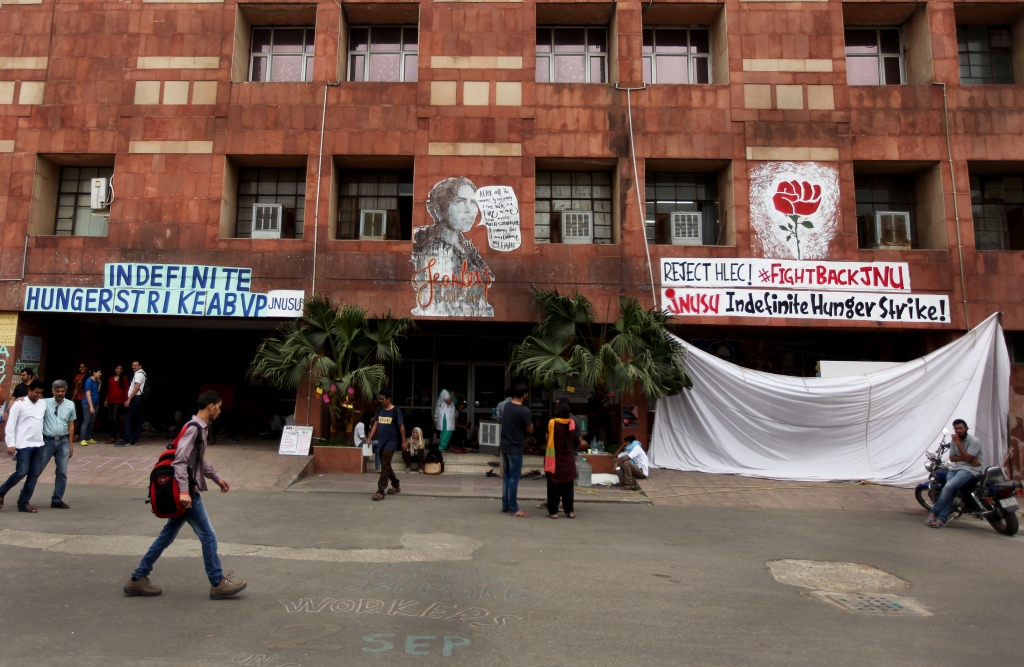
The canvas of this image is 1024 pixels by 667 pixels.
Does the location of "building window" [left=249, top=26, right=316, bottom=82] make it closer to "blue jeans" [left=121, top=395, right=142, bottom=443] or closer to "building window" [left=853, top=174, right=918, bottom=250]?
"blue jeans" [left=121, top=395, right=142, bottom=443]

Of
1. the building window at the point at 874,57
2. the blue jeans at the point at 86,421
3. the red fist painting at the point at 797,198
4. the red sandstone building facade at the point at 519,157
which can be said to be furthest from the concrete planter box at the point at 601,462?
the building window at the point at 874,57

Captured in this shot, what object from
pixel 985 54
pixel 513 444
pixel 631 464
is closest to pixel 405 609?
pixel 513 444

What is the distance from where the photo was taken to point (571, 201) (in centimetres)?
Answer: 1541

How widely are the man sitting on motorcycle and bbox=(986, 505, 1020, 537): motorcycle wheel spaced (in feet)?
1.65

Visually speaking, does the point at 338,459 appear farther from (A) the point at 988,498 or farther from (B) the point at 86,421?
(A) the point at 988,498

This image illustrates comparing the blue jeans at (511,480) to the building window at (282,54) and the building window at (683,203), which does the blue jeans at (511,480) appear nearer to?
the building window at (683,203)

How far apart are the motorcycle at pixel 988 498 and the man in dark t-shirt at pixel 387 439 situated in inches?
321

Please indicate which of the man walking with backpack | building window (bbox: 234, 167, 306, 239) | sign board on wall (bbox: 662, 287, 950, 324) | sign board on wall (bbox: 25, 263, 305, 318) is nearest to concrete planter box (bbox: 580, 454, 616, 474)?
sign board on wall (bbox: 662, 287, 950, 324)

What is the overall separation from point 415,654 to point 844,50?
51.1 ft

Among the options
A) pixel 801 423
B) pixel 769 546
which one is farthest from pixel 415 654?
pixel 801 423

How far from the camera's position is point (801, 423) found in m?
13.1

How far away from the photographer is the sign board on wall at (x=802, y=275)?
13.9 meters

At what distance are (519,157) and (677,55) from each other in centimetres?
482

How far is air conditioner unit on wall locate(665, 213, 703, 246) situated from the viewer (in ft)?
48.5
